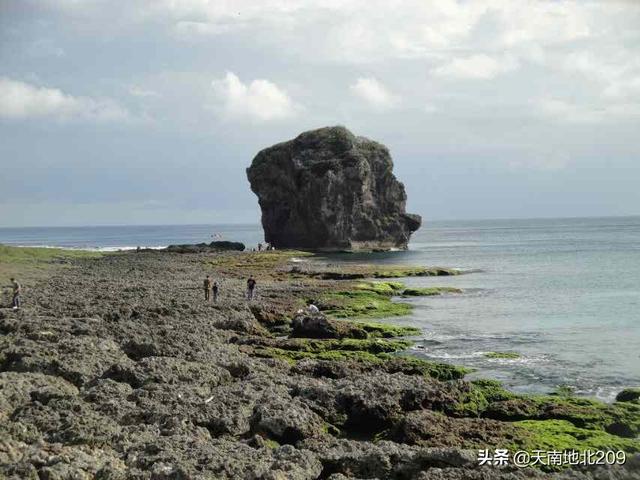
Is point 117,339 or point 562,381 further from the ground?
point 117,339

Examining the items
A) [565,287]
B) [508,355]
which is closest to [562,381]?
[508,355]

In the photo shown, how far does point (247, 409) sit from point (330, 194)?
107680 millimetres

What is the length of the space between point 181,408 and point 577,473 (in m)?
8.10

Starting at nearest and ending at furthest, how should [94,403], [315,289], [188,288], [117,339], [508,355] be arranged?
[94,403] < [117,339] < [508,355] < [188,288] < [315,289]

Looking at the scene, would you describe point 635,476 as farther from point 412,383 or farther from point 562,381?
point 562,381

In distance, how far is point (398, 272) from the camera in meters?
72.9

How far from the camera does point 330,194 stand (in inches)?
4815

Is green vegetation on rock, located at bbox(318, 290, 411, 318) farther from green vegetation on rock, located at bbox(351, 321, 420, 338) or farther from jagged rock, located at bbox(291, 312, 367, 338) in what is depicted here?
jagged rock, located at bbox(291, 312, 367, 338)

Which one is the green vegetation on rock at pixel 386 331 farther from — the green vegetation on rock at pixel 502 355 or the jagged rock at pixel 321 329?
the green vegetation on rock at pixel 502 355

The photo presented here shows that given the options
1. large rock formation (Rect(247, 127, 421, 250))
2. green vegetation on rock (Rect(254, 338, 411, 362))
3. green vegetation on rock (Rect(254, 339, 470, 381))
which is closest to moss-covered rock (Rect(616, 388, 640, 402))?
green vegetation on rock (Rect(254, 339, 470, 381))

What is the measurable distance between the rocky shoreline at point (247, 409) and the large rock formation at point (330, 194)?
91904mm

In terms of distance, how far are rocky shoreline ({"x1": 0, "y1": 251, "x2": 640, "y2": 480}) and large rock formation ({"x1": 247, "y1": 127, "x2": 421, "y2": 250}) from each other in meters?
91.9

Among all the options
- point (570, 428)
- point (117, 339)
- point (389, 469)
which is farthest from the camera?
point (117, 339)

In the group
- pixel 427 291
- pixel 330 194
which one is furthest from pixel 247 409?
pixel 330 194
